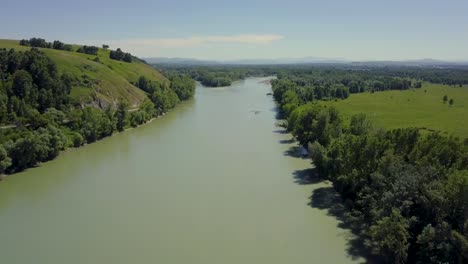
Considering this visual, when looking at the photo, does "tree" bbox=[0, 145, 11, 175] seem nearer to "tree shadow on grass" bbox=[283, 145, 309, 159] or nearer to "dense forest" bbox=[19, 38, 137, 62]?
"tree shadow on grass" bbox=[283, 145, 309, 159]

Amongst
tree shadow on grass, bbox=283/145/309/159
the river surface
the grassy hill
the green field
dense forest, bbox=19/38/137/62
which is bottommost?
the river surface

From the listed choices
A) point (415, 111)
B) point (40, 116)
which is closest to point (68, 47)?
point (40, 116)

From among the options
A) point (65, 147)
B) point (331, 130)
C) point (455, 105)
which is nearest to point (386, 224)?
point (331, 130)

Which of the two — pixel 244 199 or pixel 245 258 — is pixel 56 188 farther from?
pixel 245 258

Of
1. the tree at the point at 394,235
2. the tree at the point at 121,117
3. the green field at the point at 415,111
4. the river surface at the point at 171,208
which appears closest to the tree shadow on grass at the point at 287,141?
the river surface at the point at 171,208

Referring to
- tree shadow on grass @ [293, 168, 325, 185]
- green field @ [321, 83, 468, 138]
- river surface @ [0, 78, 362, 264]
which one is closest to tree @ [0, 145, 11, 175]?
river surface @ [0, 78, 362, 264]

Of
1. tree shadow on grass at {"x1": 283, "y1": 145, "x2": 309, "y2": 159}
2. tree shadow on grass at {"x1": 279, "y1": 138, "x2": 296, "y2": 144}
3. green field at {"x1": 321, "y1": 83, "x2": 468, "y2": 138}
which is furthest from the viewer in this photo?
green field at {"x1": 321, "y1": 83, "x2": 468, "y2": 138}

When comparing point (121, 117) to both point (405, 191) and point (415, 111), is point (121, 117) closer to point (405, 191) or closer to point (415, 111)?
point (405, 191)
